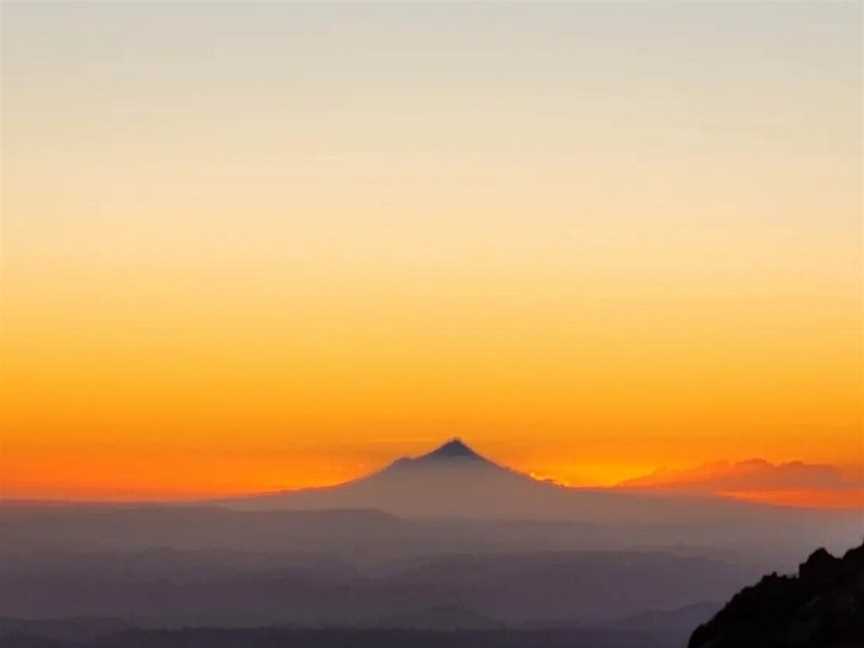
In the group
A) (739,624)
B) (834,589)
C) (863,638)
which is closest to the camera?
(863,638)

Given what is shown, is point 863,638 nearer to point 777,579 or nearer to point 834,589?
point 834,589

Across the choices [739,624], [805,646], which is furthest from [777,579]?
[805,646]

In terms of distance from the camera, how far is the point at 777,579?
454ft

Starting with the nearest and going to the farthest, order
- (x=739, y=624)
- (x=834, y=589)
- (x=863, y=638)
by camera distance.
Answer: (x=863, y=638) < (x=834, y=589) < (x=739, y=624)

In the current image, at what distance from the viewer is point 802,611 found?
128625mm

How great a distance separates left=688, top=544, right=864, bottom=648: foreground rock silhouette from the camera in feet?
403

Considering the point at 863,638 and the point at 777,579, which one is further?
the point at 777,579

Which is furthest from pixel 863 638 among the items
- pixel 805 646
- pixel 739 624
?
pixel 739 624

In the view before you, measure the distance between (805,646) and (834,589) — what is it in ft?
17.8

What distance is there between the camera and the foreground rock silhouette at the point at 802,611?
122750 millimetres

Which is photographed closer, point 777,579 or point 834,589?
point 834,589

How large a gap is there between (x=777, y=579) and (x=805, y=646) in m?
14.7

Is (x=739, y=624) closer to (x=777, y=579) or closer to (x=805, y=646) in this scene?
(x=777, y=579)

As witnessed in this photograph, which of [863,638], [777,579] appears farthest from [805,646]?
[777,579]
